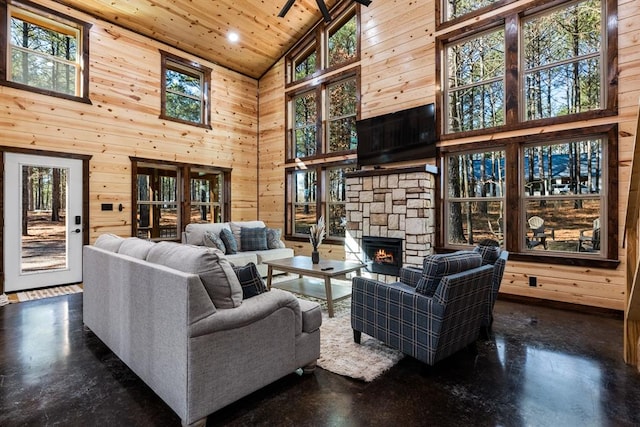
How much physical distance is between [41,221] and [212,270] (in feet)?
15.3

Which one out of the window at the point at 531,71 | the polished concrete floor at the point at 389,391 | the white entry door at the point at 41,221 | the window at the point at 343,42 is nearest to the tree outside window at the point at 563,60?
the window at the point at 531,71

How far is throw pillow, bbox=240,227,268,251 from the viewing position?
18.9 ft

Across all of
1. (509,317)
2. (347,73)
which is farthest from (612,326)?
(347,73)

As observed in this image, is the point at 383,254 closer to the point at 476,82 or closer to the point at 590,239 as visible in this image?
the point at 590,239

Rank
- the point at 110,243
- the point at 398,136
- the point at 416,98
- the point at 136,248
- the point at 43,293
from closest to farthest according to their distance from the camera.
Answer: the point at 136,248
the point at 110,243
the point at 43,293
the point at 416,98
the point at 398,136

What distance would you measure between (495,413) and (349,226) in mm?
4102

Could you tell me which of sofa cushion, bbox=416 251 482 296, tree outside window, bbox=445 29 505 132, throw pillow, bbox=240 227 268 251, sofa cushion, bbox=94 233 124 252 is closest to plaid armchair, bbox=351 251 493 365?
sofa cushion, bbox=416 251 482 296

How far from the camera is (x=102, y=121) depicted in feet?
18.2

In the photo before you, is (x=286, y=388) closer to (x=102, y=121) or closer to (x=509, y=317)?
(x=509, y=317)

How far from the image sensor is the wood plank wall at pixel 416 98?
12.3 feet

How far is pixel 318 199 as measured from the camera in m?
6.86

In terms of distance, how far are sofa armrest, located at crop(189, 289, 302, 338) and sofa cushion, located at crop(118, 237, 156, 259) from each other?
2.87 feet

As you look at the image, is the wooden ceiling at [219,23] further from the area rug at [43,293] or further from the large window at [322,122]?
the area rug at [43,293]

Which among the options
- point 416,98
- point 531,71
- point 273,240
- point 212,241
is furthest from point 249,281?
point 531,71
